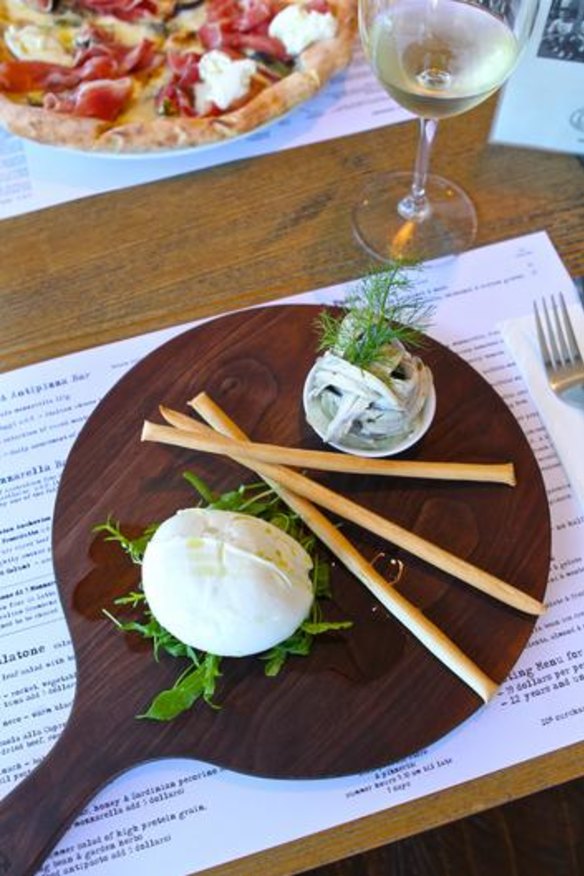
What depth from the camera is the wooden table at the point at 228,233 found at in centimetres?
83

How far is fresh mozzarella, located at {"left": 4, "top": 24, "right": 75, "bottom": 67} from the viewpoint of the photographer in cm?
96

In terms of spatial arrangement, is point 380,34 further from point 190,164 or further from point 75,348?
point 75,348

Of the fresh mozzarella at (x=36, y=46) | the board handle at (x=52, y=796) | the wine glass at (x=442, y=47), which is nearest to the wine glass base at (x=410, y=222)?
the wine glass at (x=442, y=47)

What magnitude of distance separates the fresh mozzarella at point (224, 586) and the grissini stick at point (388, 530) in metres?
0.07

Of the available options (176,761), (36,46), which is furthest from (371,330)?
(36,46)

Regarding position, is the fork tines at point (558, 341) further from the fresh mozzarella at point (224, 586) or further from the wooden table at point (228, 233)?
the fresh mozzarella at point (224, 586)

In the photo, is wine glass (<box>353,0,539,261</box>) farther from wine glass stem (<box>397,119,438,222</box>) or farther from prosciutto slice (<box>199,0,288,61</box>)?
prosciutto slice (<box>199,0,288,61</box>)

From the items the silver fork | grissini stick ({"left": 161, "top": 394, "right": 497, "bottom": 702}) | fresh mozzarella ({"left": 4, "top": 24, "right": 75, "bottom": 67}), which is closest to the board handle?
grissini stick ({"left": 161, "top": 394, "right": 497, "bottom": 702})

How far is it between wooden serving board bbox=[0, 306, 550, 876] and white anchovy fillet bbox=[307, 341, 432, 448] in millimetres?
32

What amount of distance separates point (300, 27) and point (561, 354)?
452 millimetres

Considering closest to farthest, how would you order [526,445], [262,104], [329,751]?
[329,751], [526,445], [262,104]

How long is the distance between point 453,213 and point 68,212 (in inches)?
15.2

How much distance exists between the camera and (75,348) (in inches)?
32.0

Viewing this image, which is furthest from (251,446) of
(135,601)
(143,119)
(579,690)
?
(143,119)
